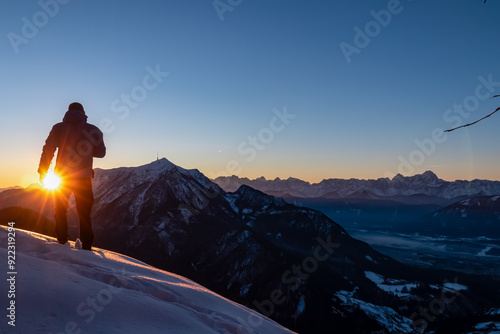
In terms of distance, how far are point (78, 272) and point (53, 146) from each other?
4230 mm

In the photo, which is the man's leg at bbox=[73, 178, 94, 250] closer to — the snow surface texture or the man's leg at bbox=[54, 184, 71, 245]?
the man's leg at bbox=[54, 184, 71, 245]

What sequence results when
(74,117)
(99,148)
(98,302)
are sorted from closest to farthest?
(98,302), (74,117), (99,148)

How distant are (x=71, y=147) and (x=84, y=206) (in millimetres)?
1785

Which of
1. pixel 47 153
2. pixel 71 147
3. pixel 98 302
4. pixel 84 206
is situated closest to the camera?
pixel 98 302

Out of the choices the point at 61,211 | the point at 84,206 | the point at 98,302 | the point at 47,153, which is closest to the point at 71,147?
the point at 47,153

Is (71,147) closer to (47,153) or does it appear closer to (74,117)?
(47,153)

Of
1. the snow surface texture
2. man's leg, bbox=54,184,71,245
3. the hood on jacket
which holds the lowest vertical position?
the snow surface texture

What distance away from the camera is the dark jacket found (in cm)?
904

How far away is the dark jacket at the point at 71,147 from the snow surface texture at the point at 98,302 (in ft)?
6.78

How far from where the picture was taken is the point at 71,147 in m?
9.12

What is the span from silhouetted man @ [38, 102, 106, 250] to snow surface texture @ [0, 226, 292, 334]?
1203 mm

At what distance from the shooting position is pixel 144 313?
5250 mm

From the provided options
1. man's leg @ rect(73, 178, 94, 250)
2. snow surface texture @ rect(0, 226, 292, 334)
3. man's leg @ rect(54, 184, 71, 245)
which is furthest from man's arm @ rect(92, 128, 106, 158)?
snow surface texture @ rect(0, 226, 292, 334)

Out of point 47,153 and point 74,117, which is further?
point 74,117
